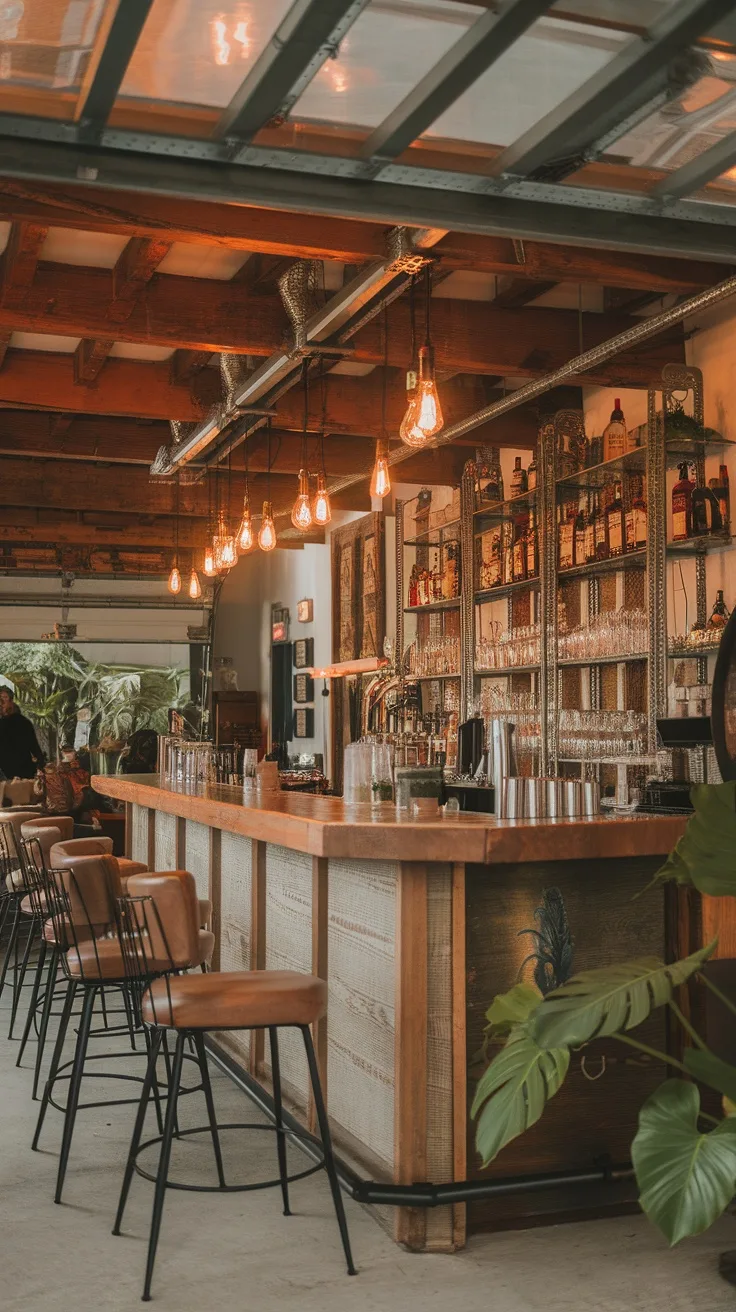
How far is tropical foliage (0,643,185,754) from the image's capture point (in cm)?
1691

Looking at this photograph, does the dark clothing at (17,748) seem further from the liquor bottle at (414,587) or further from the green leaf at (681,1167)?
the green leaf at (681,1167)

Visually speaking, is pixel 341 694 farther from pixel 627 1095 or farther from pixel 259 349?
pixel 627 1095

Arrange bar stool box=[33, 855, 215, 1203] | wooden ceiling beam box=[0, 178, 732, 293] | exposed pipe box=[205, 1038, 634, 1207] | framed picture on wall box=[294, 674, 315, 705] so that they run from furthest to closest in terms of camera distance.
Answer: framed picture on wall box=[294, 674, 315, 705]
wooden ceiling beam box=[0, 178, 732, 293]
bar stool box=[33, 855, 215, 1203]
exposed pipe box=[205, 1038, 634, 1207]

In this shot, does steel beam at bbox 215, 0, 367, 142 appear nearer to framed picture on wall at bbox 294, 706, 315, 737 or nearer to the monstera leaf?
the monstera leaf

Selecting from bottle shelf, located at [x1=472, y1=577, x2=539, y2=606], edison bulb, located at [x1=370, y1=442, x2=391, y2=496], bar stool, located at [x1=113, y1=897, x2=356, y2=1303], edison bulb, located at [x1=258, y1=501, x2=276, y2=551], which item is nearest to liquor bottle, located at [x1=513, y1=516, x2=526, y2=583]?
bottle shelf, located at [x1=472, y1=577, x2=539, y2=606]

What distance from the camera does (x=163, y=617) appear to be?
16641 millimetres

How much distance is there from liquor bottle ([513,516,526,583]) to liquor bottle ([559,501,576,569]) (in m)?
0.45

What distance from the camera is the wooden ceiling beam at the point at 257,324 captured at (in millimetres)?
6375

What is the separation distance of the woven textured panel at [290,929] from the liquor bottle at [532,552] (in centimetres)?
309

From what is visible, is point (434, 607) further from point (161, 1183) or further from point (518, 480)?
point (161, 1183)

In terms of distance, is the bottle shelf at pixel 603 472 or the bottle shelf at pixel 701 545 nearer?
the bottle shelf at pixel 701 545

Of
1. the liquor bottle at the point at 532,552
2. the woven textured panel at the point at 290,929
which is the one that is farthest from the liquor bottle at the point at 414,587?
the woven textured panel at the point at 290,929

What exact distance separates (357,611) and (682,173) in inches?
323

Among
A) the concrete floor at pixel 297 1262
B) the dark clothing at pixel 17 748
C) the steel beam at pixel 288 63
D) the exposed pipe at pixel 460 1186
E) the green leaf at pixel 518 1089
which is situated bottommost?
the concrete floor at pixel 297 1262
